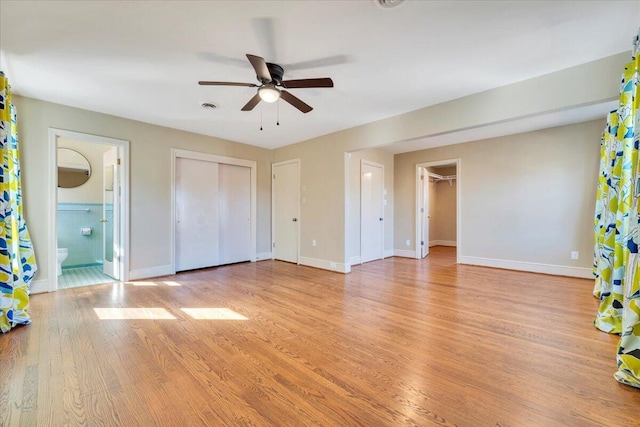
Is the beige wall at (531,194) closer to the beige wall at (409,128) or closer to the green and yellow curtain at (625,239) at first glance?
the beige wall at (409,128)

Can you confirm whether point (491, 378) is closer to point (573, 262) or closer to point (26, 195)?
point (573, 262)

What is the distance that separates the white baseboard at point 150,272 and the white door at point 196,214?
224 mm

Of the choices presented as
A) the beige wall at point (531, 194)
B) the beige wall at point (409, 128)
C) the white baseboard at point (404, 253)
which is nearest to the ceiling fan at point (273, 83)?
the beige wall at point (409, 128)

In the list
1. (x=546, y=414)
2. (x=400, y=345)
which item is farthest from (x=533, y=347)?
(x=400, y=345)

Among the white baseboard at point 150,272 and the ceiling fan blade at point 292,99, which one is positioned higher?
the ceiling fan blade at point 292,99

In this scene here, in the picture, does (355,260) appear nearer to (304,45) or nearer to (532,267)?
(532,267)

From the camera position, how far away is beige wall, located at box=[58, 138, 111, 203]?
15.8 ft

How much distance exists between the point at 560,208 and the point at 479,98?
9.25ft

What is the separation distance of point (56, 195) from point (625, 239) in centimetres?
602

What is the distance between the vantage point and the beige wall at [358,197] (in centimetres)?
518

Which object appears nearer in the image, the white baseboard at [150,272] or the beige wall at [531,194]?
the white baseboard at [150,272]

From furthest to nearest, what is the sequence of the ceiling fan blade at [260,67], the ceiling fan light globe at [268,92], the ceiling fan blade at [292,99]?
the ceiling fan blade at [292,99]
the ceiling fan light globe at [268,92]
the ceiling fan blade at [260,67]

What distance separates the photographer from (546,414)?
1.42m

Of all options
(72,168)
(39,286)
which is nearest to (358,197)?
(39,286)
